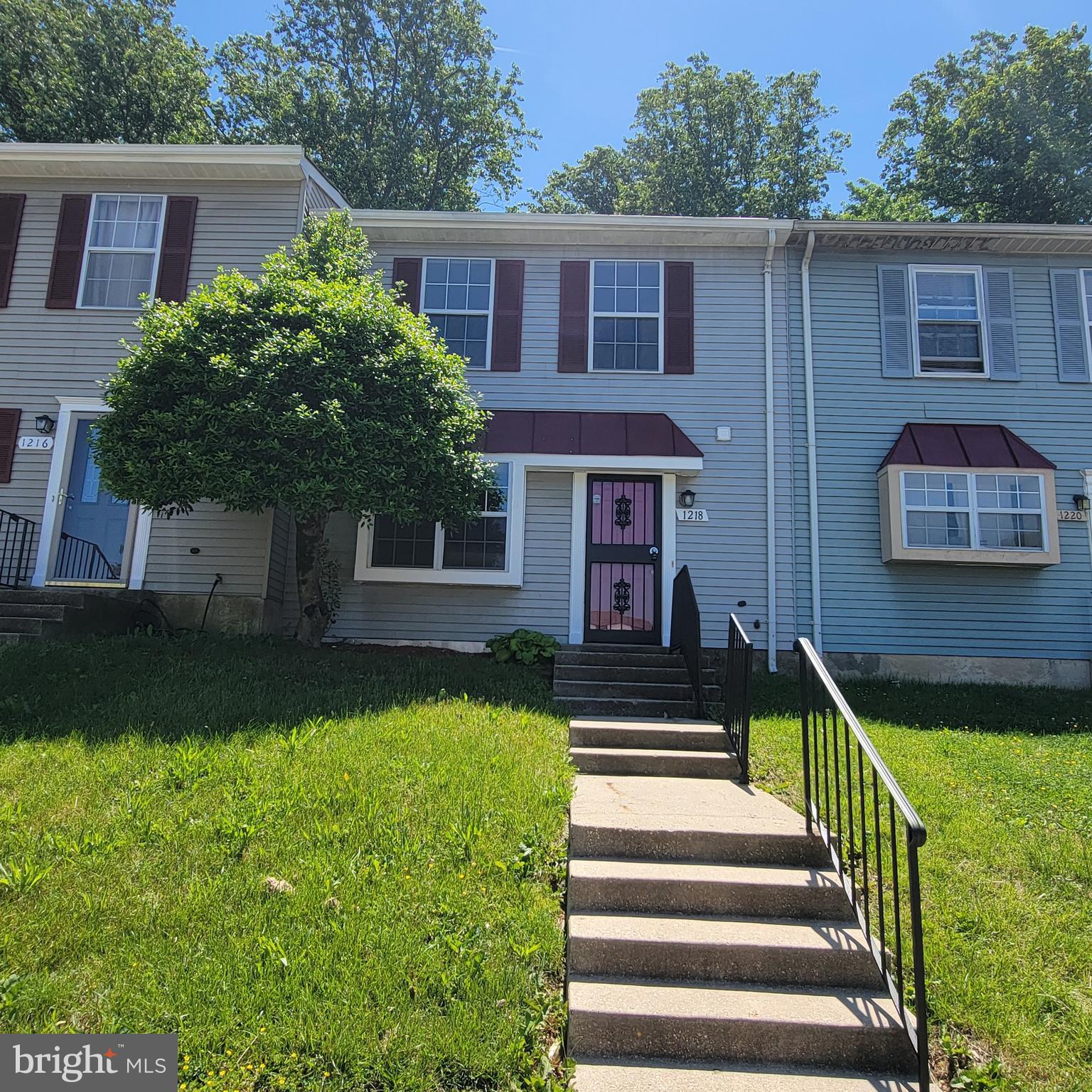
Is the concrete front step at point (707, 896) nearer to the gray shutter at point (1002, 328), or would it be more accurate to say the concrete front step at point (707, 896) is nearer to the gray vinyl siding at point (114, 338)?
the gray vinyl siding at point (114, 338)

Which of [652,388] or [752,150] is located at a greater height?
[752,150]

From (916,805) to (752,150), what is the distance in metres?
21.5

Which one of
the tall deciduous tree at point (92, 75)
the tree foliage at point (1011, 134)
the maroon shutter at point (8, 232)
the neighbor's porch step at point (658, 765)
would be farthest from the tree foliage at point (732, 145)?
the neighbor's porch step at point (658, 765)

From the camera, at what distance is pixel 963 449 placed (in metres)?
9.45

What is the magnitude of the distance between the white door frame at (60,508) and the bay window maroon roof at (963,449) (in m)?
8.90

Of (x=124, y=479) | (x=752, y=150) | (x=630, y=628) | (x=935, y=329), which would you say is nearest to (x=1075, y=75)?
(x=752, y=150)

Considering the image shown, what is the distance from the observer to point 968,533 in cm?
919

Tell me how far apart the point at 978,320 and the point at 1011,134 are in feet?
38.6

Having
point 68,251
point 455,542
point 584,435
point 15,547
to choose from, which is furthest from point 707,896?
point 68,251

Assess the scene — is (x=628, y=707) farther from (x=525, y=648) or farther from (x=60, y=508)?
(x=60, y=508)

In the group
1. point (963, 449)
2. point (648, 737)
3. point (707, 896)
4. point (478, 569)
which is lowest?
point (707, 896)

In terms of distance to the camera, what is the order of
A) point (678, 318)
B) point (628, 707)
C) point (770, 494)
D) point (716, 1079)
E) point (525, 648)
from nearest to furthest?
1. point (716, 1079)
2. point (628, 707)
3. point (525, 648)
4. point (770, 494)
5. point (678, 318)

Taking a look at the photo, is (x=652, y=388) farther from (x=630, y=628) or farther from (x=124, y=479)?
(x=124, y=479)

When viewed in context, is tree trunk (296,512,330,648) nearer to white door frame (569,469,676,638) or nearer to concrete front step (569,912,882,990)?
Answer: white door frame (569,469,676,638)
